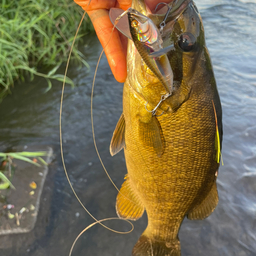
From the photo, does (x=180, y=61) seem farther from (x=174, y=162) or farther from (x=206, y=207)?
(x=206, y=207)

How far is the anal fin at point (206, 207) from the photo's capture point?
183 cm

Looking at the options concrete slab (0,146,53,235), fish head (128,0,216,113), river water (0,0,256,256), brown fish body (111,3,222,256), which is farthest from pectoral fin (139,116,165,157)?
concrete slab (0,146,53,235)

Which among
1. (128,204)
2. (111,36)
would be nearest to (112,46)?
(111,36)

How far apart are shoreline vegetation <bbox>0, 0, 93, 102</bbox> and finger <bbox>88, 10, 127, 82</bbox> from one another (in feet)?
7.23

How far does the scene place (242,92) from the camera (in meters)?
4.84

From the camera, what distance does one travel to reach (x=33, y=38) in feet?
16.3

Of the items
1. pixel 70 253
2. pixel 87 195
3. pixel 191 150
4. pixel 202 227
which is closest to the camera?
pixel 191 150

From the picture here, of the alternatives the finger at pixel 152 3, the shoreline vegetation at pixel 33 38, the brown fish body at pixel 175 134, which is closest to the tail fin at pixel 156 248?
the brown fish body at pixel 175 134

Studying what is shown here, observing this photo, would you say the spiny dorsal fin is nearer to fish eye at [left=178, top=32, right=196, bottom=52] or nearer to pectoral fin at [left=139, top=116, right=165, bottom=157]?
pectoral fin at [left=139, top=116, right=165, bottom=157]

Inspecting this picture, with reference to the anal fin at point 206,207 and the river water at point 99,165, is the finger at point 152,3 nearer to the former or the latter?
the anal fin at point 206,207

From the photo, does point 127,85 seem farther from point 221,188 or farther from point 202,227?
point 221,188

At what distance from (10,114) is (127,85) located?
3.38 metres

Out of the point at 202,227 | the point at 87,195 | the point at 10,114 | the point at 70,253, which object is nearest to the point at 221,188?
the point at 202,227

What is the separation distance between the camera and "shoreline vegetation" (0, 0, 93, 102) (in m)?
4.36
